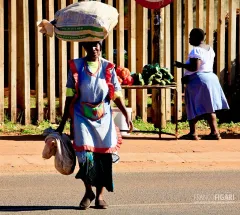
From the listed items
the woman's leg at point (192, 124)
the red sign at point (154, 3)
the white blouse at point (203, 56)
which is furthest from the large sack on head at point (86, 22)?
the woman's leg at point (192, 124)

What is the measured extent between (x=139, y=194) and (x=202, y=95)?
4190 mm

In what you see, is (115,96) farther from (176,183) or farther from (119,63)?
(119,63)

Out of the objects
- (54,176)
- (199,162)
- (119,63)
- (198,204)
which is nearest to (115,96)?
(198,204)

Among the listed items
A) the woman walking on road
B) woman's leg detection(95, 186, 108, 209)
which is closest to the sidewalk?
woman's leg detection(95, 186, 108, 209)

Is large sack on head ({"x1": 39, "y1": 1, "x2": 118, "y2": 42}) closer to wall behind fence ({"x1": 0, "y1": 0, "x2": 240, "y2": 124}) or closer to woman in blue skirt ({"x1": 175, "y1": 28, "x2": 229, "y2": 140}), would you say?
woman in blue skirt ({"x1": 175, "y1": 28, "x2": 229, "y2": 140})

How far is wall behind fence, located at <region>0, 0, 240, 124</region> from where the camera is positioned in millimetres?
14156

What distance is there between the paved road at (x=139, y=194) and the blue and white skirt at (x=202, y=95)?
2.34 meters

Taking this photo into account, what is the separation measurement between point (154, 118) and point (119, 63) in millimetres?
1102

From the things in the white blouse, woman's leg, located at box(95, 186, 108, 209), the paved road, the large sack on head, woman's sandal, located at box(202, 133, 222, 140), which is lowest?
the paved road

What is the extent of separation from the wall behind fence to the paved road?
3.71 m

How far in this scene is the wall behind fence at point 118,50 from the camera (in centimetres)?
1416

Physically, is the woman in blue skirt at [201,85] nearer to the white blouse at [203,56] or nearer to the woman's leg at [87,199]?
the white blouse at [203,56]

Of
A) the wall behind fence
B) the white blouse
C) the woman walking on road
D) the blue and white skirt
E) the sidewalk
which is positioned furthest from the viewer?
the wall behind fence

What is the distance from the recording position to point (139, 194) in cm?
943
